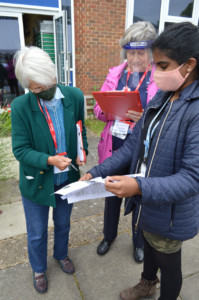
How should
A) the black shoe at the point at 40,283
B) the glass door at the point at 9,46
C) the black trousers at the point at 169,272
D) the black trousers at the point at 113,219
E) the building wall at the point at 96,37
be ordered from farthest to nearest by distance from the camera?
the building wall at the point at 96,37 < the glass door at the point at 9,46 < the black trousers at the point at 113,219 < the black shoe at the point at 40,283 < the black trousers at the point at 169,272

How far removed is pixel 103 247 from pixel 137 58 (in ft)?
6.13

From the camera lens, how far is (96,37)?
6430 millimetres

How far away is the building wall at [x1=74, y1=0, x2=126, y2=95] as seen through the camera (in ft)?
20.1

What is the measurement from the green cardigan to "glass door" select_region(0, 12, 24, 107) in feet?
14.3

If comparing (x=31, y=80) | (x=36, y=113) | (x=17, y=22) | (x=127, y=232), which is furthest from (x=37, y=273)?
(x=17, y=22)

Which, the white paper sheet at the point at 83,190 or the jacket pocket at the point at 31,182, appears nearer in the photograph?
the white paper sheet at the point at 83,190

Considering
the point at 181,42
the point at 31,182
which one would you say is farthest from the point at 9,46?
the point at 181,42

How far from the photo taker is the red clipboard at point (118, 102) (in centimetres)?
164

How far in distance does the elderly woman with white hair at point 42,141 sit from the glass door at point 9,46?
4376mm

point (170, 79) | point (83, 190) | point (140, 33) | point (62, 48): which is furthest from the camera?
point (62, 48)

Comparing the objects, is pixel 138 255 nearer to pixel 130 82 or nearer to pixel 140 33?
pixel 130 82

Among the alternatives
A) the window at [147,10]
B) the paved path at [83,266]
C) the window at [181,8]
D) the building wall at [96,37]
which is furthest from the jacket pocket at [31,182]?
the window at [181,8]

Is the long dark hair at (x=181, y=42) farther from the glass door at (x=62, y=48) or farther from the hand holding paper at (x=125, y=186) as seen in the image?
the glass door at (x=62, y=48)

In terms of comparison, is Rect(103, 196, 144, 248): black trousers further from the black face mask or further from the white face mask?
the white face mask
